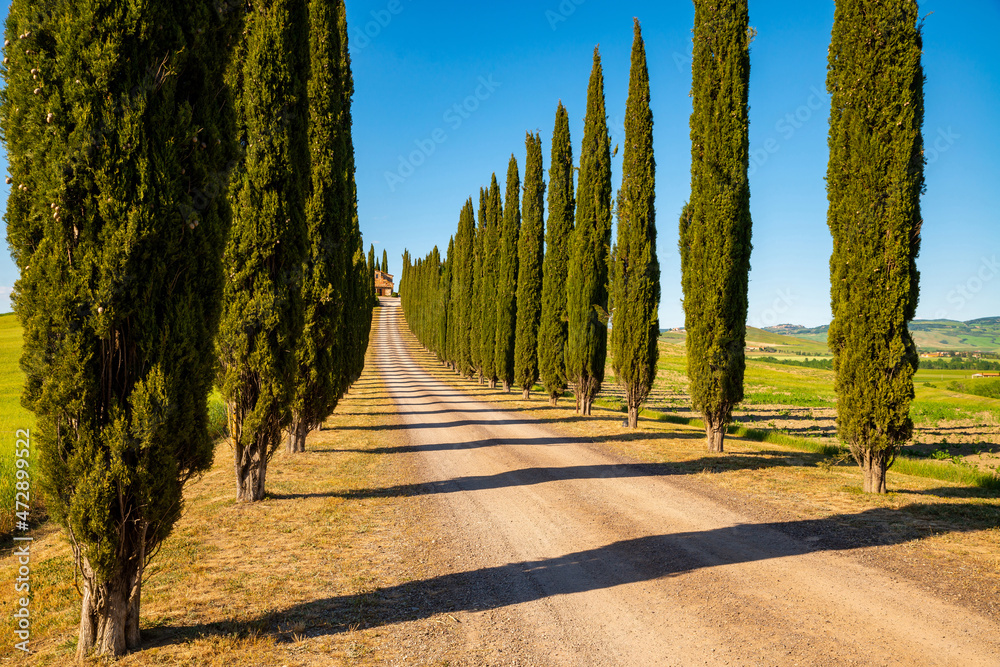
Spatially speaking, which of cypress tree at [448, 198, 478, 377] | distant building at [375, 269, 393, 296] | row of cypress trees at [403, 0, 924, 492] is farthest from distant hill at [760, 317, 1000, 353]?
row of cypress trees at [403, 0, 924, 492]

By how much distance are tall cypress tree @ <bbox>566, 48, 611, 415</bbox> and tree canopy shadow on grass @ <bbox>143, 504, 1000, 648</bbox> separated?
12.3m

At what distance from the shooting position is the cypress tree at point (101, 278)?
389 centimetres

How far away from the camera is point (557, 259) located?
923 inches

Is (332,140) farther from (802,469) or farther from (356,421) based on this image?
(802,469)

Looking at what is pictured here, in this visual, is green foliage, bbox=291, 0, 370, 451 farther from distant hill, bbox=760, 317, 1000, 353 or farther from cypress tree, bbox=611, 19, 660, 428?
distant hill, bbox=760, 317, 1000, 353

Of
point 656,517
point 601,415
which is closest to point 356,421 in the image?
point 601,415

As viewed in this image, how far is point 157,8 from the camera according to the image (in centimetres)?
416

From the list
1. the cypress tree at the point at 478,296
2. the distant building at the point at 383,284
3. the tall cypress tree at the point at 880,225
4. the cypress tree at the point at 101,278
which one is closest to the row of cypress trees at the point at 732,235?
the tall cypress tree at the point at 880,225

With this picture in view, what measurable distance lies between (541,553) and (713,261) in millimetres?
9042

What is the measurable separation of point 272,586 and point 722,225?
Result: 39.1ft

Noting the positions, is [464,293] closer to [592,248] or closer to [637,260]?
[592,248]

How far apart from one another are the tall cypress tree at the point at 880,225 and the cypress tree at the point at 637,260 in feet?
22.8

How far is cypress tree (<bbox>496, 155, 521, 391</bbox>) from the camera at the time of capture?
29547 millimetres

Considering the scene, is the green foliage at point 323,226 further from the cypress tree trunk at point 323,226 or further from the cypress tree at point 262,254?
the cypress tree at point 262,254
